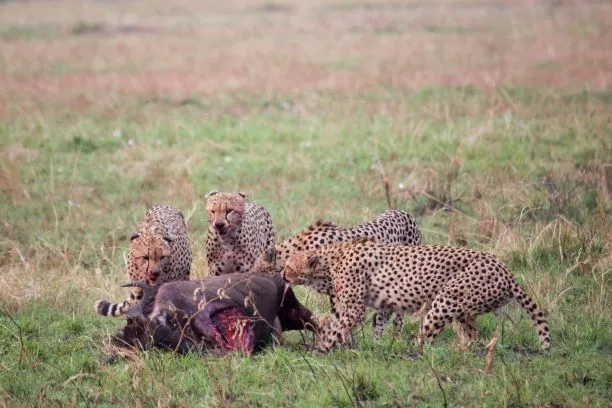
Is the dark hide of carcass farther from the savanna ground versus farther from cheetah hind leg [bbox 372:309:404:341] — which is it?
cheetah hind leg [bbox 372:309:404:341]

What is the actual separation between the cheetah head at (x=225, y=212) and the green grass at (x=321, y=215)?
757 millimetres

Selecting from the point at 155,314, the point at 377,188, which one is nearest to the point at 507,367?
the point at 155,314

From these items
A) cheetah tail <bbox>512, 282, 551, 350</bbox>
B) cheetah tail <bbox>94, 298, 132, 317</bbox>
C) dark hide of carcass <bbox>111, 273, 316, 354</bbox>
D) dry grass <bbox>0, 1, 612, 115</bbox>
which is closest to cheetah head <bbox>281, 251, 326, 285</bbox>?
dark hide of carcass <bbox>111, 273, 316, 354</bbox>

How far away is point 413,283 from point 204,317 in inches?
45.6

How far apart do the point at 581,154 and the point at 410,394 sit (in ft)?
19.7

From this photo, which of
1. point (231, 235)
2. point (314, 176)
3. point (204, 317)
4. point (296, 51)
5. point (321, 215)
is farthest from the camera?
point (296, 51)

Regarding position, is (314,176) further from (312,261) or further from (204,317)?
(204,317)

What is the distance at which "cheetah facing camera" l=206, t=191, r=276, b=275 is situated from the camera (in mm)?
6742

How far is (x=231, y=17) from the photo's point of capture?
93.3ft

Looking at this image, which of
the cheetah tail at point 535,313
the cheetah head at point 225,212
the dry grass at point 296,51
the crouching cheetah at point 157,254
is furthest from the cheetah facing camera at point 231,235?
the dry grass at point 296,51

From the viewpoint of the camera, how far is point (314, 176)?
10414 millimetres

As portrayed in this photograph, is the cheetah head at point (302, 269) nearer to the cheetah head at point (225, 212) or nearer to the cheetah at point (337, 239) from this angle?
the cheetah at point (337, 239)

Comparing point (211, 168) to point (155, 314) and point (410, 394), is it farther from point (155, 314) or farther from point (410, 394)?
point (410, 394)

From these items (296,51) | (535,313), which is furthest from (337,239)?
(296,51)
